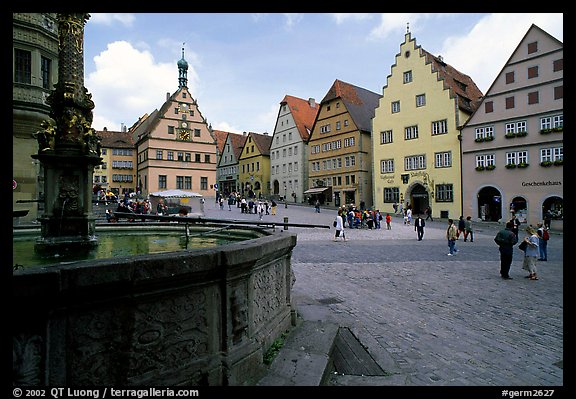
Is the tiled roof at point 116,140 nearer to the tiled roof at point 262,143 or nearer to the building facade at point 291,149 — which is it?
the tiled roof at point 262,143

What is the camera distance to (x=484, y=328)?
5.07m

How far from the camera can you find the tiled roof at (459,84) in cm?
3343

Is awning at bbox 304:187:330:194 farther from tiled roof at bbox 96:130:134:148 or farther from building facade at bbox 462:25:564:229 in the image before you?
tiled roof at bbox 96:130:134:148

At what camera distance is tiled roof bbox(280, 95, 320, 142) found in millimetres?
51156

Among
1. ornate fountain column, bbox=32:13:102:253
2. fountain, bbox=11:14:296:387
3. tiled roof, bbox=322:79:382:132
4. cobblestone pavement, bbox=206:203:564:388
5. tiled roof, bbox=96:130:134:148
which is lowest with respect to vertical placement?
cobblestone pavement, bbox=206:203:564:388

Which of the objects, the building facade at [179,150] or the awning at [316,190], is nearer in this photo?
the building facade at [179,150]

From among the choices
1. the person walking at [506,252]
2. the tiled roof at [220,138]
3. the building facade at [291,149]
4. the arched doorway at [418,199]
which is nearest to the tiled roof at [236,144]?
the tiled roof at [220,138]

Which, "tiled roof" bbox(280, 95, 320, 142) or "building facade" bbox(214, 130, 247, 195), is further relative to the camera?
"building facade" bbox(214, 130, 247, 195)

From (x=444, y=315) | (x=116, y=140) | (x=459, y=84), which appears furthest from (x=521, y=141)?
(x=116, y=140)

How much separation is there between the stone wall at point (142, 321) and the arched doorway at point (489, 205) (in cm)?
3299

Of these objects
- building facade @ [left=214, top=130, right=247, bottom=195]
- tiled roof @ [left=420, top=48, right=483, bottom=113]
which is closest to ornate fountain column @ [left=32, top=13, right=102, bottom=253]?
tiled roof @ [left=420, top=48, right=483, bottom=113]

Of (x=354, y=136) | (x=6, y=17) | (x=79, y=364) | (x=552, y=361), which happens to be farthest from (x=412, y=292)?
(x=354, y=136)

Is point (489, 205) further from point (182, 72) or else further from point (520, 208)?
point (182, 72)

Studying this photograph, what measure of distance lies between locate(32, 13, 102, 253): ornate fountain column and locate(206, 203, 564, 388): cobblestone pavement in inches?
147
